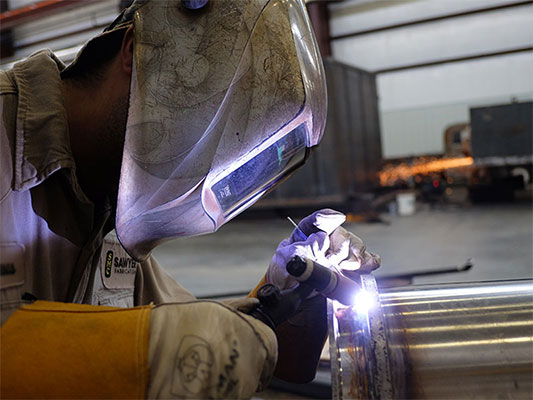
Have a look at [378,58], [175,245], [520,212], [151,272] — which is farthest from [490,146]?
[151,272]

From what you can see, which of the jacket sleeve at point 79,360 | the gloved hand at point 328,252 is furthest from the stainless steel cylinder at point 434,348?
the jacket sleeve at point 79,360

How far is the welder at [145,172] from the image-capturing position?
857mm

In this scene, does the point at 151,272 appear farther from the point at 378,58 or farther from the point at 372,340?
the point at 378,58

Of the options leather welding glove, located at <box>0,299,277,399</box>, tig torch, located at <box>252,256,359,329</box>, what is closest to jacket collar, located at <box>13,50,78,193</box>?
leather welding glove, located at <box>0,299,277,399</box>

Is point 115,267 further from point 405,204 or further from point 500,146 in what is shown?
point 500,146

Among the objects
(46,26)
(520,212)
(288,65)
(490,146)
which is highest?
(46,26)

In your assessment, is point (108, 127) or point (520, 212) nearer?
point (108, 127)

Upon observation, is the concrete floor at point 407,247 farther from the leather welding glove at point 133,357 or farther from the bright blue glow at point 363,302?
the leather welding glove at point 133,357

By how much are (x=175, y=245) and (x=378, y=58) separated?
613cm

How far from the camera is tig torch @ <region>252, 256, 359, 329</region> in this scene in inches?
39.9

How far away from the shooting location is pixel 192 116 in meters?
1.09

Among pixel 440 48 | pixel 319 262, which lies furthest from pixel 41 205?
pixel 440 48

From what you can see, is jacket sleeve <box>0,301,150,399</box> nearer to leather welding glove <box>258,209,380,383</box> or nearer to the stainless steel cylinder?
the stainless steel cylinder

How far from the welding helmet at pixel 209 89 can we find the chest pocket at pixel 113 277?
0.38 meters
